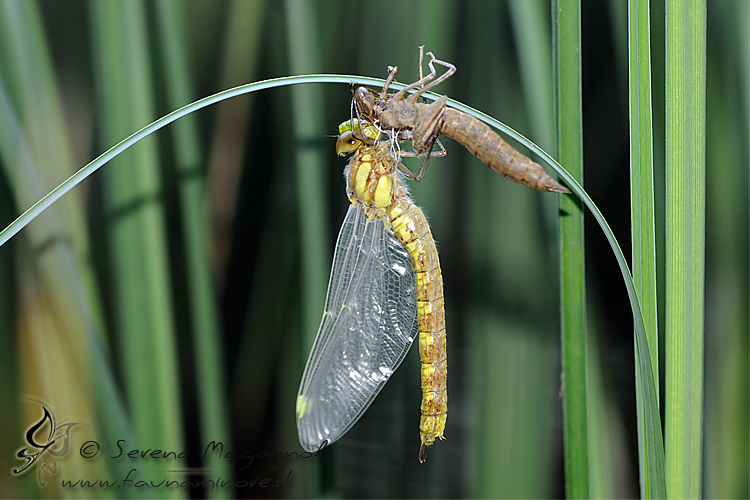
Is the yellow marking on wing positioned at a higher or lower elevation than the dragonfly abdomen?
lower

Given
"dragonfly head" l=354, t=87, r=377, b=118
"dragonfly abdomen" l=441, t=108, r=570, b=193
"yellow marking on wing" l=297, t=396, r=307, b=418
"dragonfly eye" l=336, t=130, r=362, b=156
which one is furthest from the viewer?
"yellow marking on wing" l=297, t=396, r=307, b=418

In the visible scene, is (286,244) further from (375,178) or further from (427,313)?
(427,313)

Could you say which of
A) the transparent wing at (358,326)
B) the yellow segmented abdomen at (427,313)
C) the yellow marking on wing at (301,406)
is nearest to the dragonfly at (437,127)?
the yellow segmented abdomen at (427,313)

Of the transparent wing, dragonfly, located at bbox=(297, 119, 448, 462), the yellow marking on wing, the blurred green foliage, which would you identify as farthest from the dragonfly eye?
the yellow marking on wing

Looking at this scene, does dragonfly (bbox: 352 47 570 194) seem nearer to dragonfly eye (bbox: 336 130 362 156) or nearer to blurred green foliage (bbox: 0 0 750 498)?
dragonfly eye (bbox: 336 130 362 156)

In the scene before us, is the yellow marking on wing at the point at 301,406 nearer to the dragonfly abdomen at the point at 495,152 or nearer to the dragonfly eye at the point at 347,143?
the dragonfly eye at the point at 347,143

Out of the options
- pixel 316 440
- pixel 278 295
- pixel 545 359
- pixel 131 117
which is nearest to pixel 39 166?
pixel 131 117

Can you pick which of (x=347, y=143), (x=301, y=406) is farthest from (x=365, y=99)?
(x=301, y=406)
